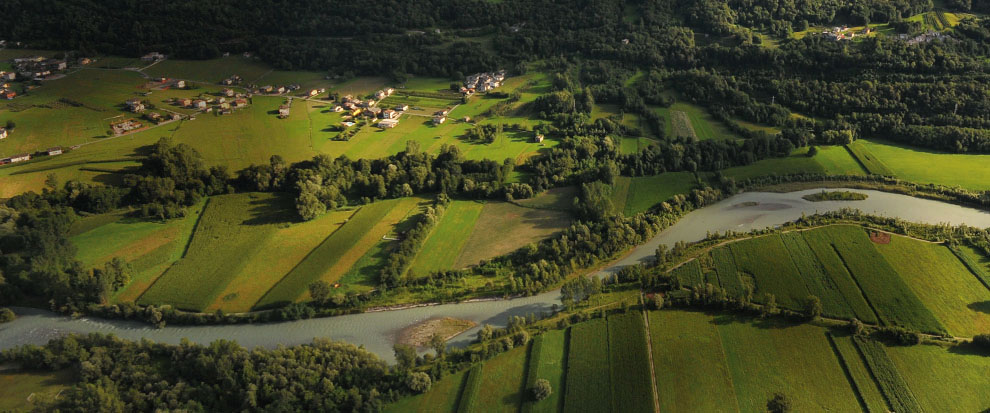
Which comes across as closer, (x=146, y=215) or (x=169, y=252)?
(x=169, y=252)

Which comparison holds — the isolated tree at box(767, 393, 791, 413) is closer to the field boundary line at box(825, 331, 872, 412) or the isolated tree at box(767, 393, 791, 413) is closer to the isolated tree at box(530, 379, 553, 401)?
the field boundary line at box(825, 331, 872, 412)

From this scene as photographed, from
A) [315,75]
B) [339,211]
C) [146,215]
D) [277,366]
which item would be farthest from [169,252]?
[315,75]

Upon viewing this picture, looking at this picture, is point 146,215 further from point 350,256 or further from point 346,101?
point 346,101

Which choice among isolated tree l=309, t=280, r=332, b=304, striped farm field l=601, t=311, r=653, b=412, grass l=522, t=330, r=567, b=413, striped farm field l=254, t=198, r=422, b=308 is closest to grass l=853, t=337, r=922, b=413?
striped farm field l=601, t=311, r=653, b=412

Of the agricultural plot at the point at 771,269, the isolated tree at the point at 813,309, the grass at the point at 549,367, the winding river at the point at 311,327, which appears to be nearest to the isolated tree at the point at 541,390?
the grass at the point at 549,367

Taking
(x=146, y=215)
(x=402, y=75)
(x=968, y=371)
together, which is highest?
(x=402, y=75)

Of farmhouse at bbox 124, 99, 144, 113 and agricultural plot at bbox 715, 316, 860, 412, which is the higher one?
farmhouse at bbox 124, 99, 144, 113

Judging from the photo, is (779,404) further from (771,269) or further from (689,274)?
(771,269)
